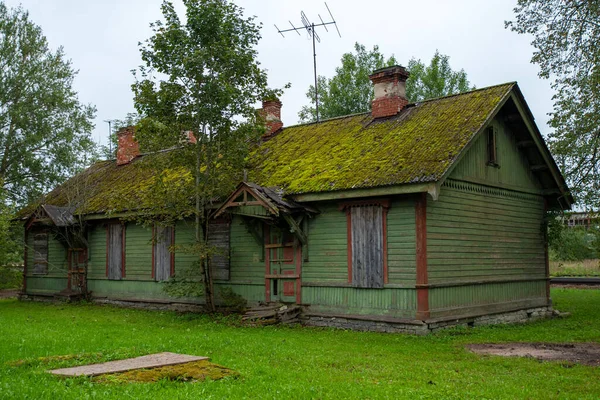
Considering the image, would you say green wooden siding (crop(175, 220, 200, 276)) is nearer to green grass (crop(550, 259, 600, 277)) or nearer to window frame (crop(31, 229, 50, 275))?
window frame (crop(31, 229, 50, 275))

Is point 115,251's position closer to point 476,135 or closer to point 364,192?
point 364,192

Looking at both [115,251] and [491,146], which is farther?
[115,251]

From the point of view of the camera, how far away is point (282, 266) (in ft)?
59.2

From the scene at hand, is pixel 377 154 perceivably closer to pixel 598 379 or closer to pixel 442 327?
pixel 442 327

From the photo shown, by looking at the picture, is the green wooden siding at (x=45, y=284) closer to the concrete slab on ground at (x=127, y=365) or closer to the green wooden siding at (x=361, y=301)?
the green wooden siding at (x=361, y=301)

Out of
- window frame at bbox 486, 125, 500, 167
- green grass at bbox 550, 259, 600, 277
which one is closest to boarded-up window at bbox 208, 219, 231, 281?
window frame at bbox 486, 125, 500, 167

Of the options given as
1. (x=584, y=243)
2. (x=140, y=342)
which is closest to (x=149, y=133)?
(x=140, y=342)

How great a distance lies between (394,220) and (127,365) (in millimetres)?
8170

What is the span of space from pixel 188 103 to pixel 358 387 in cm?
1186

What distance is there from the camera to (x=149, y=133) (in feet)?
60.1

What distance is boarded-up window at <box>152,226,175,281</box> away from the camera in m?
21.6

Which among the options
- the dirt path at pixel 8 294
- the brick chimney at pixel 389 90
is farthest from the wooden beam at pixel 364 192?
the dirt path at pixel 8 294

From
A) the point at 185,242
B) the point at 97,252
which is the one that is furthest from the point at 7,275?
the point at 185,242

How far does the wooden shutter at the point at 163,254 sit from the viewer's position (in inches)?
854
